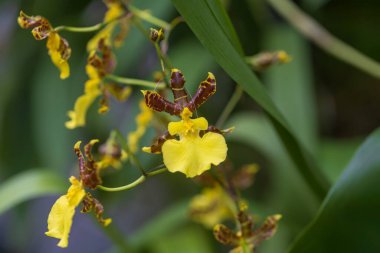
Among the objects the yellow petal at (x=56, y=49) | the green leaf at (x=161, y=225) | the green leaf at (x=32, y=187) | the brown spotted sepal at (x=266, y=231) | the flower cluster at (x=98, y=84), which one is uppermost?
the yellow petal at (x=56, y=49)

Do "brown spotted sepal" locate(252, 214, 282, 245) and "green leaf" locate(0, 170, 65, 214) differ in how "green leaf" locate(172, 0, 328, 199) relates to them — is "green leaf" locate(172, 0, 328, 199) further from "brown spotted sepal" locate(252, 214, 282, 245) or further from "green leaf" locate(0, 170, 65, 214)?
"green leaf" locate(0, 170, 65, 214)

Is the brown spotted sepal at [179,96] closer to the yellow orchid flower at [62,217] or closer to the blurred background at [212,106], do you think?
the yellow orchid flower at [62,217]

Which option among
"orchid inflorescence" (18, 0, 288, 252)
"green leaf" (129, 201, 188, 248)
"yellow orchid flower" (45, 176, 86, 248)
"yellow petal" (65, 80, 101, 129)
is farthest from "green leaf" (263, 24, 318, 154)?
"yellow orchid flower" (45, 176, 86, 248)

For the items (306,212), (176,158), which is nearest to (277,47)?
(306,212)

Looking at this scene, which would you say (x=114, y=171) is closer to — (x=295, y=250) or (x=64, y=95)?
(x=64, y=95)

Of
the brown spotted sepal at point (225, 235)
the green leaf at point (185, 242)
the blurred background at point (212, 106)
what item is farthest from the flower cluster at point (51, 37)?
the green leaf at point (185, 242)
